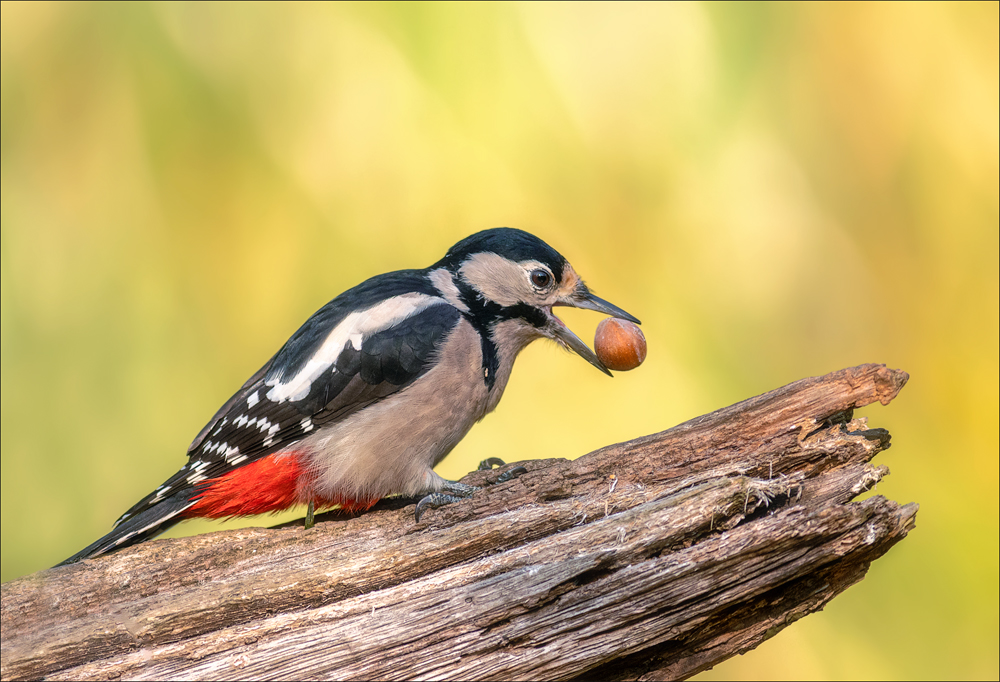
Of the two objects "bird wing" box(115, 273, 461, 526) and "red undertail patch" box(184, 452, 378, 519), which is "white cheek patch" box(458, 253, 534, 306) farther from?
"red undertail patch" box(184, 452, 378, 519)

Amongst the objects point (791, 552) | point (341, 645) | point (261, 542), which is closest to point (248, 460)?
point (261, 542)

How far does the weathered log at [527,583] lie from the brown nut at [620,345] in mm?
404

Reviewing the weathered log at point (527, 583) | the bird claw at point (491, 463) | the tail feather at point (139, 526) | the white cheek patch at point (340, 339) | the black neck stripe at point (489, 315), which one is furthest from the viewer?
the bird claw at point (491, 463)

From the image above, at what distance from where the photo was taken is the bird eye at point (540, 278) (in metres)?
2.37

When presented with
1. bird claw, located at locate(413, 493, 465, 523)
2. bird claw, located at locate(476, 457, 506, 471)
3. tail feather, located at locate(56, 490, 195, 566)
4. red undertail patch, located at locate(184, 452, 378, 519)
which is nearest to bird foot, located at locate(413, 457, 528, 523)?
bird claw, located at locate(413, 493, 465, 523)

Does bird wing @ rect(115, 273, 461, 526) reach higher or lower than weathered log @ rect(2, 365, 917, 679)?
higher

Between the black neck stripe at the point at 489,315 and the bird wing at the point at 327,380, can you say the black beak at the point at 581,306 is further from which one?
the bird wing at the point at 327,380

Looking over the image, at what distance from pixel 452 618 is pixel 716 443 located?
2.81 feet

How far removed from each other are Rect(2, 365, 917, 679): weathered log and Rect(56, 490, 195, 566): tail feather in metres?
0.05

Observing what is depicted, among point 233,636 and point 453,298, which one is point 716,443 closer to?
point 453,298

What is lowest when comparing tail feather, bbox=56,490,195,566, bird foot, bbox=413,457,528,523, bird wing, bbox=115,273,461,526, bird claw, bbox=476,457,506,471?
bird foot, bbox=413,457,528,523

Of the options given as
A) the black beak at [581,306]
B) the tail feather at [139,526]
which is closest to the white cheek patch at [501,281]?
the black beak at [581,306]

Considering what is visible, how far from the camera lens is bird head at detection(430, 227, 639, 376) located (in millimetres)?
2373

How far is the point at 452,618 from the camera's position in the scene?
1.82 metres
